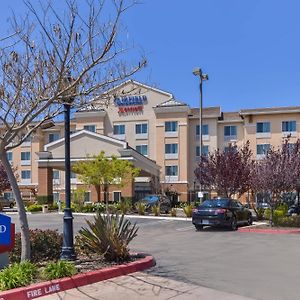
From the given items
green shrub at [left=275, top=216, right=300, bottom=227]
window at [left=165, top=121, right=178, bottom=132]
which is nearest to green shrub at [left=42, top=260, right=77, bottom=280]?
green shrub at [left=275, top=216, right=300, bottom=227]

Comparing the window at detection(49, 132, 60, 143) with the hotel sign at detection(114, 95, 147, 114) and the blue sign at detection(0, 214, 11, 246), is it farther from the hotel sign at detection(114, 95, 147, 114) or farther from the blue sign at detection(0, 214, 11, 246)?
the blue sign at detection(0, 214, 11, 246)

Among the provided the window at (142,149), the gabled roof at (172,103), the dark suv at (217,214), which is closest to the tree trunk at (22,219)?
the dark suv at (217,214)

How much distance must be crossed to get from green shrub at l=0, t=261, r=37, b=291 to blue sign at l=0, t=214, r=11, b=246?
83cm

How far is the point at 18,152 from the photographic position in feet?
236

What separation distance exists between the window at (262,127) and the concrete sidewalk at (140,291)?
54.6 m

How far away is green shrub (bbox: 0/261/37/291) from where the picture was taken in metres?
8.07

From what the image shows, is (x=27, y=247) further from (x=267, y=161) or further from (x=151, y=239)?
(x=267, y=161)

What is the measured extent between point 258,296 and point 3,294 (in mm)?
4262

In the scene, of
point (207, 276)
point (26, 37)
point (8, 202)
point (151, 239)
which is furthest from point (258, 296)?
point (8, 202)

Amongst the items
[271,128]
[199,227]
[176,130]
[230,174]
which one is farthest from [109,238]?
[271,128]

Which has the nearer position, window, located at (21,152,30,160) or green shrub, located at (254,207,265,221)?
green shrub, located at (254,207,265,221)

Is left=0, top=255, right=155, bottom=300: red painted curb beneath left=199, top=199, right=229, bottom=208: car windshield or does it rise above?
beneath

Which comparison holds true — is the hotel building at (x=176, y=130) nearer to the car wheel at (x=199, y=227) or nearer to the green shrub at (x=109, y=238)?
the car wheel at (x=199, y=227)

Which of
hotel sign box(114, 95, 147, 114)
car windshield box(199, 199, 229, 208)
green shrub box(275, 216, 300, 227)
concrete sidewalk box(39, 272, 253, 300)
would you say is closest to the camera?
concrete sidewalk box(39, 272, 253, 300)
